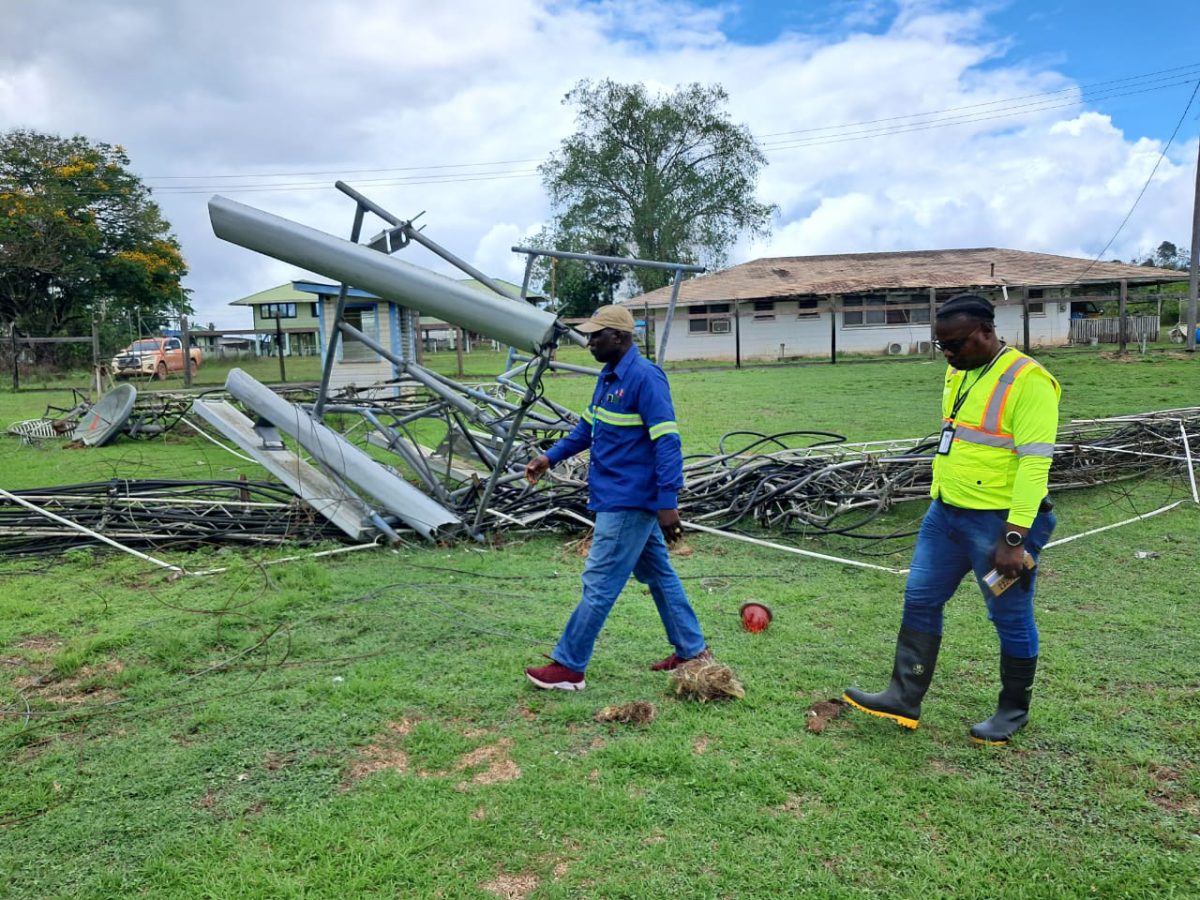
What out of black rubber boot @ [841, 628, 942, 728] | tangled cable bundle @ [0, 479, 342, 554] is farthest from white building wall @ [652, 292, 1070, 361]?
black rubber boot @ [841, 628, 942, 728]

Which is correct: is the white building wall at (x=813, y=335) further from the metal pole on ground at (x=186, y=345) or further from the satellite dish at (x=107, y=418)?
the satellite dish at (x=107, y=418)

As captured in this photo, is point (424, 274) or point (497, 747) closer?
point (497, 747)

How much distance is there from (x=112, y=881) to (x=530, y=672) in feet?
5.69

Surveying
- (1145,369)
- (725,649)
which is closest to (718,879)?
(725,649)

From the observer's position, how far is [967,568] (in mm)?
3297

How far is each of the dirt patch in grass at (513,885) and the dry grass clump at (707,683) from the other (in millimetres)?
1278

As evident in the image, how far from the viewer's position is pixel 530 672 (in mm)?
3699

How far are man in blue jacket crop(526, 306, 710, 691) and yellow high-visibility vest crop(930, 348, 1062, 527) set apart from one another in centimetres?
111

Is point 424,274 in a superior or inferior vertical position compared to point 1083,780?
superior

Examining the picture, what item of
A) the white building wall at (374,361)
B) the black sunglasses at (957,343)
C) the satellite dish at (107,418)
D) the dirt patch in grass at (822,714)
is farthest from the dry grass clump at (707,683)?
the white building wall at (374,361)

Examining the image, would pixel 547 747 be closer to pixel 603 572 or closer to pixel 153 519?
pixel 603 572

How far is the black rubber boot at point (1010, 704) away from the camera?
3.19m

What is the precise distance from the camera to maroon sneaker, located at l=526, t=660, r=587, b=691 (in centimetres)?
366

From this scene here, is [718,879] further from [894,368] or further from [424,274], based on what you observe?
[894,368]
